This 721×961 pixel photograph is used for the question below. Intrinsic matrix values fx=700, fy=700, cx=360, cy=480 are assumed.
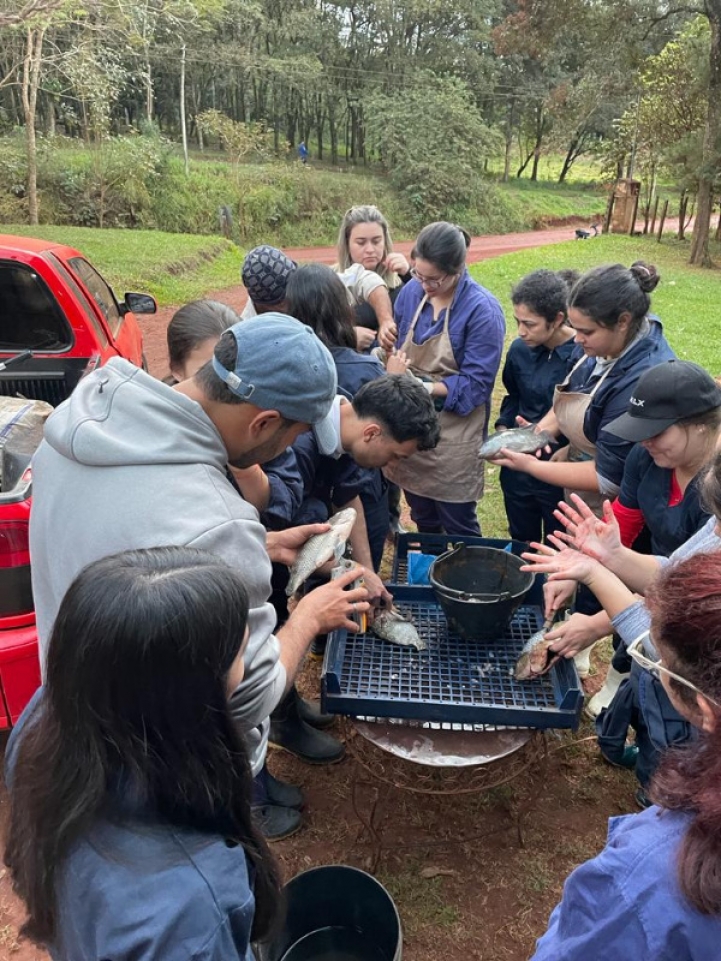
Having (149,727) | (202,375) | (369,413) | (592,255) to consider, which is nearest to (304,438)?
(369,413)

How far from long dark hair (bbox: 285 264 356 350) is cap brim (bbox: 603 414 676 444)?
1179mm

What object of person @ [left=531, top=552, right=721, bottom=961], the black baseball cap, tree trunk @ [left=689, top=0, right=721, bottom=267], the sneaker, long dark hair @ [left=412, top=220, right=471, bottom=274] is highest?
tree trunk @ [left=689, top=0, right=721, bottom=267]

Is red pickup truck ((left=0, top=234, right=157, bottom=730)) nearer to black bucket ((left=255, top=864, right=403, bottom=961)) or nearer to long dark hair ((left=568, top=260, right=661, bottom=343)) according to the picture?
long dark hair ((left=568, top=260, right=661, bottom=343))

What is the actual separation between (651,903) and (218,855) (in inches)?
24.9

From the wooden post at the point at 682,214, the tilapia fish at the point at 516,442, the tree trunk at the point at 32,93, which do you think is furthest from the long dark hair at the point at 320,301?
A: the wooden post at the point at 682,214

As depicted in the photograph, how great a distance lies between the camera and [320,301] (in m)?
2.80

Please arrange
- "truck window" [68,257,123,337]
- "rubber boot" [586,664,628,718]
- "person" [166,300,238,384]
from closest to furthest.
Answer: "person" [166,300,238,384] → "rubber boot" [586,664,628,718] → "truck window" [68,257,123,337]

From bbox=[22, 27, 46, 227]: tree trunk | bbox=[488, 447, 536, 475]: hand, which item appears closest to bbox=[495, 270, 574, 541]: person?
bbox=[488, 447, 536, 475]: hand

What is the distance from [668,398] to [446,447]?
143 centimetres

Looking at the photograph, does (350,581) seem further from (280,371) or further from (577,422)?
(577,422)

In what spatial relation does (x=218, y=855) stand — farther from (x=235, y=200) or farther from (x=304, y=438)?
(x=235, y=200)

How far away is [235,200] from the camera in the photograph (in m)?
21.8

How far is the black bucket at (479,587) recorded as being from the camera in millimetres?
2186

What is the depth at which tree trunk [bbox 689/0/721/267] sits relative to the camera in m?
15.9
